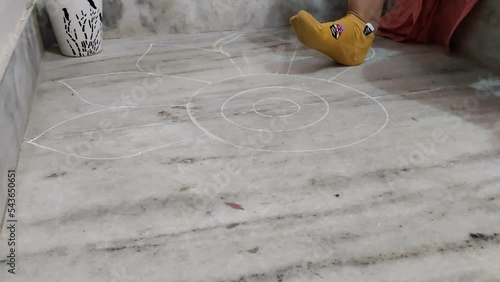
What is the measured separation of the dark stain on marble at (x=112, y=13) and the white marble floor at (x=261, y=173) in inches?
9.6

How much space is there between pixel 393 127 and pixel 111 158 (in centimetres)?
54

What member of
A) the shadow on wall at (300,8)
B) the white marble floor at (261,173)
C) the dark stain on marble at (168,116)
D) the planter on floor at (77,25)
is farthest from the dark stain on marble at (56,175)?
the shadow on wall at (300,8)

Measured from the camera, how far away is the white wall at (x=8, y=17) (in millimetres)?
905

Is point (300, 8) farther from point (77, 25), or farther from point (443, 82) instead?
point (77, 25)

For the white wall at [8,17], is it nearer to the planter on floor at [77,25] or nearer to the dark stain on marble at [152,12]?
the planter on floor at [77,25]

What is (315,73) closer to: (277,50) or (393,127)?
(277,50)

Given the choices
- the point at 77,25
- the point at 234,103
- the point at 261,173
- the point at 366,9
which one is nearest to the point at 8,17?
the point at 77,25

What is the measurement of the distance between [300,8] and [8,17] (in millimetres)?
906

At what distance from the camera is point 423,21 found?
141cm

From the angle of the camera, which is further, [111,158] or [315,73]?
[315,73]

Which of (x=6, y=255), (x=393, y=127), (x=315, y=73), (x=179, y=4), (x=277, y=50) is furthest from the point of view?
(x=179, y=4)

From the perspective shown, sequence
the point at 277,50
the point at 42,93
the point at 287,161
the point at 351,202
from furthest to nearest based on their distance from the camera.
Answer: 1. the point at 277,50
2. the point at 42,93
3. the point at 287,161
4. the point at 351,202

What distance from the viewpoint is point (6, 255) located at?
0.63m

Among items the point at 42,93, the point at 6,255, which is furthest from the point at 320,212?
the point at 42,93
